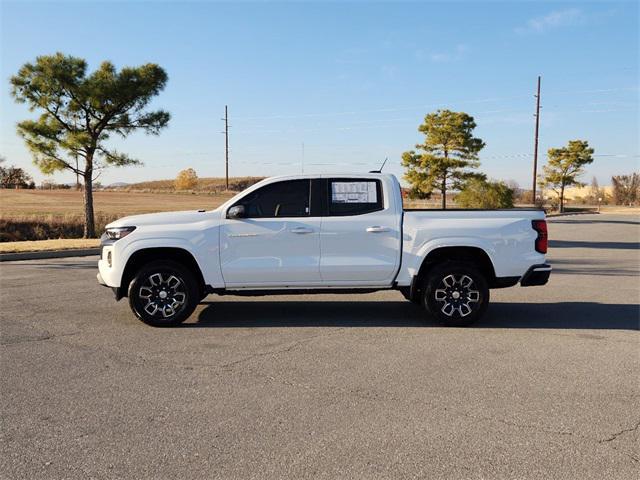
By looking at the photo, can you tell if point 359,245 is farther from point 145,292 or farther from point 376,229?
point 145,292

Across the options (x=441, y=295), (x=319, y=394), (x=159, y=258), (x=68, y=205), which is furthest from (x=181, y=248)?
(x=68, y=205)

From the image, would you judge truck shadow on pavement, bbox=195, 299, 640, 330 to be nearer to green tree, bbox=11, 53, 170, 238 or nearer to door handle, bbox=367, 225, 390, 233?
door handle, bbox=367, 225, 390, 233

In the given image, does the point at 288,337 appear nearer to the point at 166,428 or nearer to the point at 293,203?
the point at 293,203

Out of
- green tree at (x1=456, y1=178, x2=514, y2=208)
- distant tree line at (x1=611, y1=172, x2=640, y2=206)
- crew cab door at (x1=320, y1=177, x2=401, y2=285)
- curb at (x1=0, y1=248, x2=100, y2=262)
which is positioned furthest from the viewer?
distant tree line at (x1=611, y1=172, x2=640, y2=206)

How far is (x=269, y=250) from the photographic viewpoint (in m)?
6.78

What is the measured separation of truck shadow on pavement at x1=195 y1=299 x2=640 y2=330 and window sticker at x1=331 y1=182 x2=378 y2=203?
5.22ft

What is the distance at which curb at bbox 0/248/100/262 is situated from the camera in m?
14.9

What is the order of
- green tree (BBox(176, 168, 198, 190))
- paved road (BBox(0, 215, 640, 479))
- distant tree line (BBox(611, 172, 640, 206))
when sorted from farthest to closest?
green tree (BBox(176, 168, 198, 190)) → distant tree line (BBox(611, 172, 640, 206)) → paved road (BBox(0, 215, 640, 479))

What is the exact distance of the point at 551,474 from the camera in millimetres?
3154

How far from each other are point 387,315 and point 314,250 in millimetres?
1522

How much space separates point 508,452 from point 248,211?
4.36m

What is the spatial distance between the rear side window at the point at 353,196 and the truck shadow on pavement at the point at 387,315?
1473 mm

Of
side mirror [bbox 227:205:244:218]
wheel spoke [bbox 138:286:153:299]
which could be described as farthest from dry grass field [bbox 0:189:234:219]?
side mirror [bbox 227:205:244:218]

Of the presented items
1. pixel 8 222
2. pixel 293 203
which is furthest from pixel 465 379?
pixel 8 222
